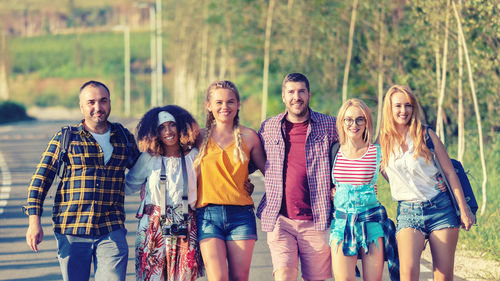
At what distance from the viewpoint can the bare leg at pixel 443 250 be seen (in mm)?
6023

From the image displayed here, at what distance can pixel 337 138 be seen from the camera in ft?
20.3

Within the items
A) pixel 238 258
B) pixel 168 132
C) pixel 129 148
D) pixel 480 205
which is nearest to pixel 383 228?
pixel 238 258

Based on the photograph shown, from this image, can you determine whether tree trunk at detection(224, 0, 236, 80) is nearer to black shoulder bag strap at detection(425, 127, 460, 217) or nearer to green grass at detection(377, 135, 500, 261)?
green grass at detection(377, 135, 500, 261)

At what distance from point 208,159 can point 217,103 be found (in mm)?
407

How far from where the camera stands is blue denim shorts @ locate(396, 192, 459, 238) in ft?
19.8

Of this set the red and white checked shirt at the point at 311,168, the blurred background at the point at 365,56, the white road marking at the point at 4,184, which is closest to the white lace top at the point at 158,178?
the red and white checked shirt at the point at 311,168

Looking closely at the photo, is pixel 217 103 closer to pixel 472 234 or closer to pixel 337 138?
pixel 337 138

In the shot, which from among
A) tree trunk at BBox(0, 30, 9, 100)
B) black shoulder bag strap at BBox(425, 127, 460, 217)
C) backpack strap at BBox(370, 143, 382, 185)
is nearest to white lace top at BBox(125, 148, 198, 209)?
backpack strap at BBox(370, 143, 382, 185)

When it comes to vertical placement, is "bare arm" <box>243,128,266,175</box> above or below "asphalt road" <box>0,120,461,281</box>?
above

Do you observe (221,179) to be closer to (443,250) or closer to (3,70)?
(443,250)

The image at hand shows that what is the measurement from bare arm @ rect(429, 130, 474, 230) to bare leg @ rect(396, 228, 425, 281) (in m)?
0.33

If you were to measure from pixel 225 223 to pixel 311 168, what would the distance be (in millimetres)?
709

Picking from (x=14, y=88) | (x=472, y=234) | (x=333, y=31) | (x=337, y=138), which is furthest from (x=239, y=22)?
(x=14, y=88)

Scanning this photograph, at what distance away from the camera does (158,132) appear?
5930 millimetres
